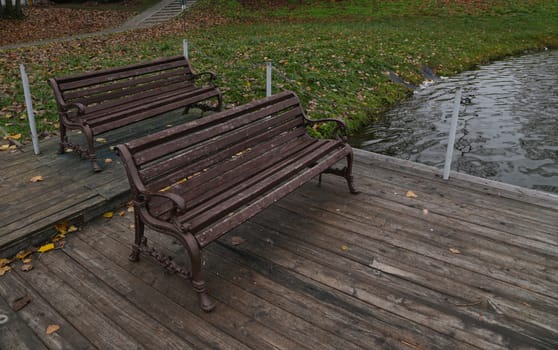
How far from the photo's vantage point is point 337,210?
4.28 metres

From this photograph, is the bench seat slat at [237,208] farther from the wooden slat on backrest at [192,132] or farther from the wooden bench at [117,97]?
the wooden bench at [117,97]

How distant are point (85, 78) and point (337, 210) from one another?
3.40 m

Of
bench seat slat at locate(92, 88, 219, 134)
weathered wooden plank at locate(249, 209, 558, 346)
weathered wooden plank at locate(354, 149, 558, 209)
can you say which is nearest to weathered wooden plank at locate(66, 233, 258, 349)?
weathered wooden plank at locate(249, 209, 558, 346)

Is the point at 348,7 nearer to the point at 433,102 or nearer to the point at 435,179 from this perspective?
the point at 433,102

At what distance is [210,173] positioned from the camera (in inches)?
143

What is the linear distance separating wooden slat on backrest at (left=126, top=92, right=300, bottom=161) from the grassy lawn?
2530 mm

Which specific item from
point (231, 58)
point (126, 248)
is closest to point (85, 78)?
point (126, 248)

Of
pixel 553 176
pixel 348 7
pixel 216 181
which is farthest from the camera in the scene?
pixel 348 7

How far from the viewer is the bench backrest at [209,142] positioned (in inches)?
125

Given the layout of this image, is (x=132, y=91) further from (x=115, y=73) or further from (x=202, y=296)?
(x=202, y=296)

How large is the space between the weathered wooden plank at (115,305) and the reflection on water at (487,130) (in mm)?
5240

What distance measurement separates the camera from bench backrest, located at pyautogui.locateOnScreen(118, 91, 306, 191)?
3180mm

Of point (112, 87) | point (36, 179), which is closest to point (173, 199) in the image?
point (36, 179)

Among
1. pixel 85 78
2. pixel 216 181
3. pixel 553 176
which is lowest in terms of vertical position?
pixel 553 176
